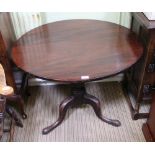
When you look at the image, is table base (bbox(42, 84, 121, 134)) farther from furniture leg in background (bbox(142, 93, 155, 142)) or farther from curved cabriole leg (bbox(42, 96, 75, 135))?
furniture leg in background (bbox(142, 93, 155, 142))

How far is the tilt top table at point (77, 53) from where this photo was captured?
3.99 feet

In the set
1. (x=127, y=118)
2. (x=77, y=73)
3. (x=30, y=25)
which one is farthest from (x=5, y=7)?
(x=127, y=118)

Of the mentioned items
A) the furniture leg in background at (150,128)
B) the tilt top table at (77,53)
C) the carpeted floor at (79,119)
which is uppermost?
the tilt top table at (77,53)

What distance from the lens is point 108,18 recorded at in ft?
6.17

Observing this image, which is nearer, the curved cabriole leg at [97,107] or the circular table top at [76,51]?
the circular table top at [76,51]

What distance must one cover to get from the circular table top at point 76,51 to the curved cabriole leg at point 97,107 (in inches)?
17.1

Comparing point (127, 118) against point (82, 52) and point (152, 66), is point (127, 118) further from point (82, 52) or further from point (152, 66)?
point (82, 52)

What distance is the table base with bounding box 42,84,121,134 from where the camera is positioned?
166cm

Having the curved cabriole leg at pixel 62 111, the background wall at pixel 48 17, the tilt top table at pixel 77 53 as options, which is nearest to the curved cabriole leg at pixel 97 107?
the tilt top table at pixel 77 53

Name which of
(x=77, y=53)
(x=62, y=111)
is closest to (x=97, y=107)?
(x=62, y=111)

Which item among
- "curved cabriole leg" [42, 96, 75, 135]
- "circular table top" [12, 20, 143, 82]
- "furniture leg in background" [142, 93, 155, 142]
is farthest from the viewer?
"curved cabriole leg" [42, 96, 75, 135]

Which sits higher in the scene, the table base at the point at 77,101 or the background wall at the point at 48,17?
the background wall at the point at 48,17

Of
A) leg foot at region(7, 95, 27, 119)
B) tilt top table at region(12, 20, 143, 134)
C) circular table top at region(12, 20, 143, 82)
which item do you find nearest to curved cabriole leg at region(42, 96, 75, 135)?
tilt top table at region(12, 20, 143, 134)

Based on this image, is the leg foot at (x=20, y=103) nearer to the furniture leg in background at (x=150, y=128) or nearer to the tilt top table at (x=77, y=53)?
→ the tilt top table at (x=77, y=53)
